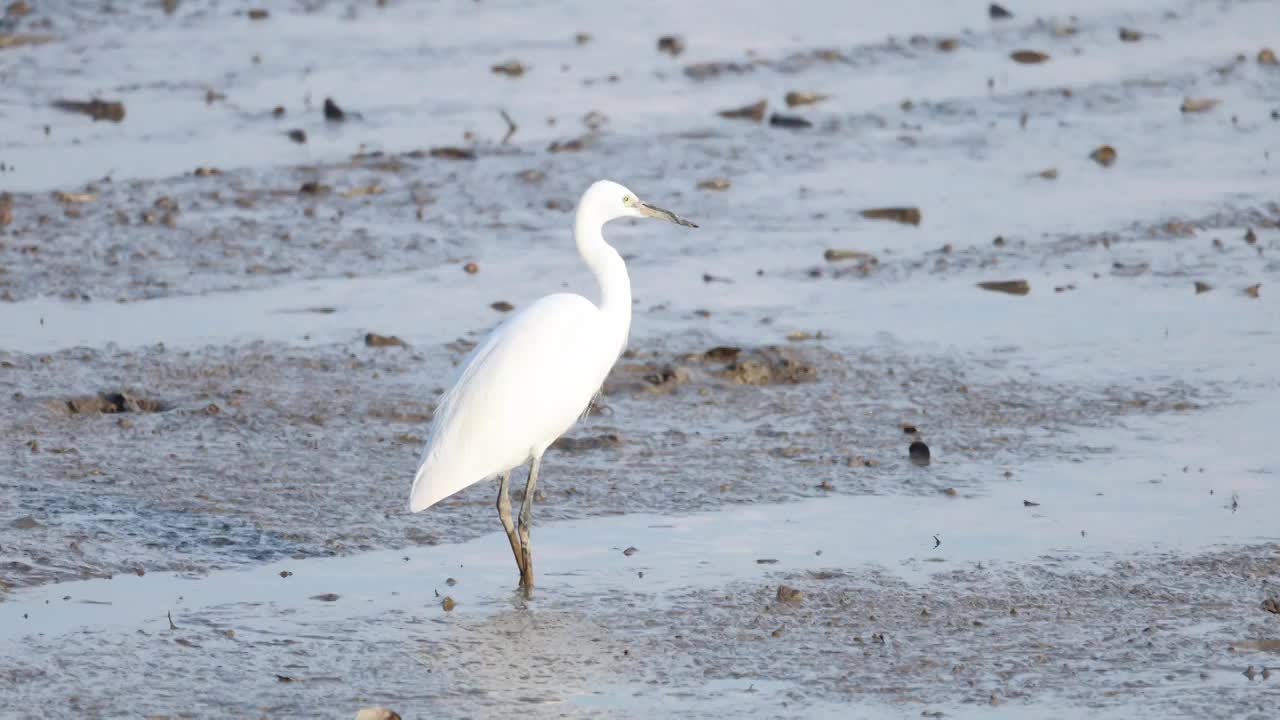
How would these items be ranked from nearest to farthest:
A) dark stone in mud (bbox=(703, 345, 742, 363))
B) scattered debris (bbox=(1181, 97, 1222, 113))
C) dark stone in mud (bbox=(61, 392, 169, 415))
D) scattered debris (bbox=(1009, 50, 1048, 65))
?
dark stone in mud (bbox=(61, 392, 169, 415)) → dark stone in mud (bbox=(703, 345, 742, 363)) → scattered debris (bbox=(1181, 97, 1222, 113)) → scattered debris (bbox=(1009, 50, 1048, 65))

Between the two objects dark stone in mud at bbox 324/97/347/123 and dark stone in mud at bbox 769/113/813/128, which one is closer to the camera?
dark stone in mud at bbox 769/113/813/128

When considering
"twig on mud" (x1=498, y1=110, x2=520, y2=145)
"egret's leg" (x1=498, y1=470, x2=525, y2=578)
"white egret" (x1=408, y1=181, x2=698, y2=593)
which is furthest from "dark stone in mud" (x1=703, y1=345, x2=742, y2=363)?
"twig on mud" (x1=498, y1=110, x2=520, y2=145)

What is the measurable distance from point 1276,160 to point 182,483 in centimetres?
863

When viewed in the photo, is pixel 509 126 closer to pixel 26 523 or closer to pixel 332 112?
pixel 332 112

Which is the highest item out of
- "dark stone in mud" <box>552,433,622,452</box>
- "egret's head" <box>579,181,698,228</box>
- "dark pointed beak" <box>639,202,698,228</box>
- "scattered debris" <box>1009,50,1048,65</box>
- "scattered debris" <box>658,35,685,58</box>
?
"egret's head" <box>579,181,698,228</box>

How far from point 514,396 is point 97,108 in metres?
8.98

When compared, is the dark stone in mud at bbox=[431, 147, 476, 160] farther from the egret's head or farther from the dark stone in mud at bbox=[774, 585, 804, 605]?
the dark stone in mud at bbox=[774, 585, 804, 605]

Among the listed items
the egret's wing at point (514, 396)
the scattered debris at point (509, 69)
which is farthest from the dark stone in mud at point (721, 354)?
the scattered debris at point (509, 69)

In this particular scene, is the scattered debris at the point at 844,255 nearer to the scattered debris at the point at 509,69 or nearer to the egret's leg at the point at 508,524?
the egret's leg at the point at 508,524

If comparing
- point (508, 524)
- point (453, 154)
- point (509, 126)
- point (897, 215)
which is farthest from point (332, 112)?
point (508, 524)

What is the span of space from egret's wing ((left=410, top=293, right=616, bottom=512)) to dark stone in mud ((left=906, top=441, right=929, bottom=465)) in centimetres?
159

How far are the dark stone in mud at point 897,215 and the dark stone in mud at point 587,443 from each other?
13.8 ft

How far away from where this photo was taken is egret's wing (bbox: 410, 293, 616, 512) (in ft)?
22.7

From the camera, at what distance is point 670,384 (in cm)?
909
